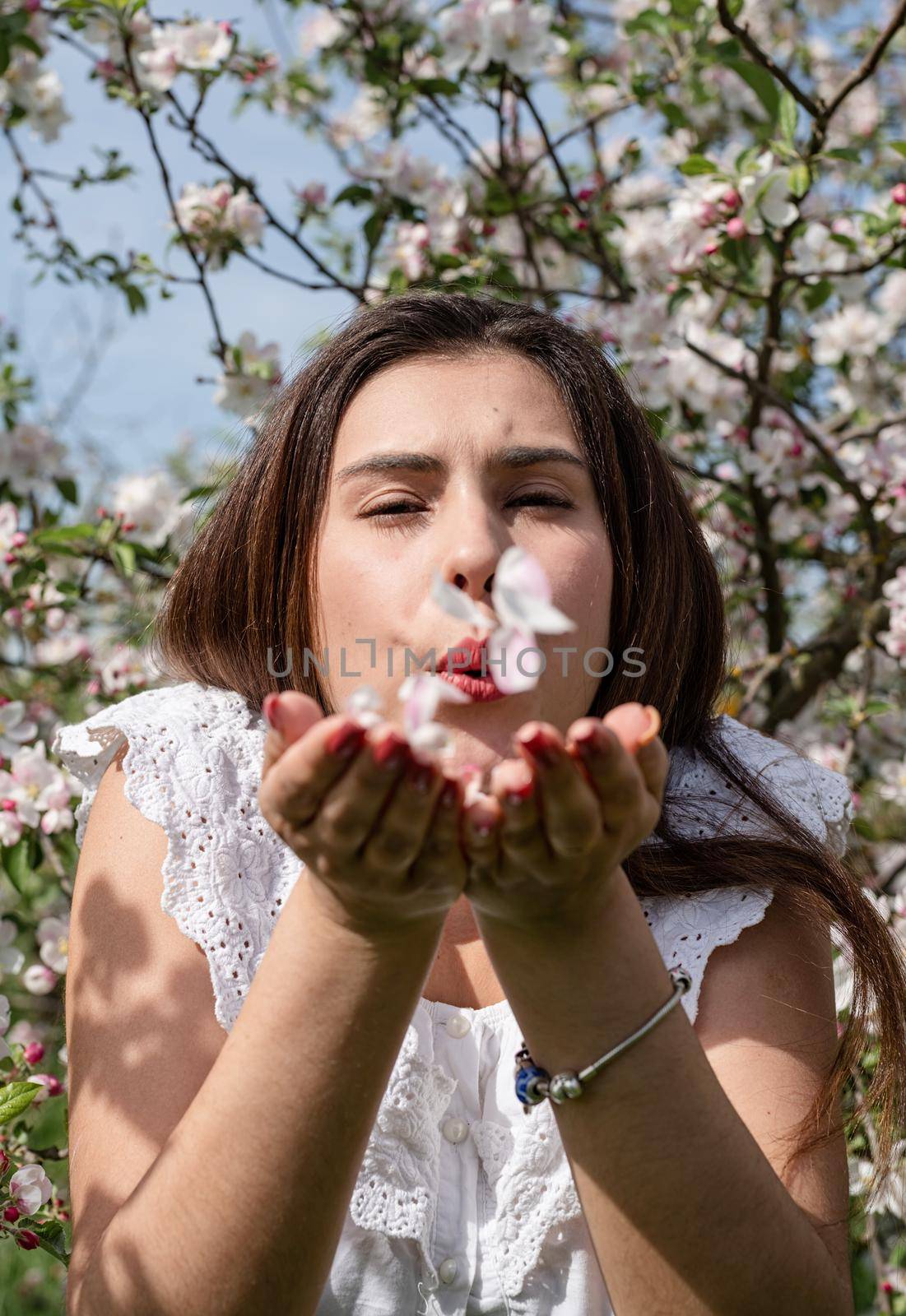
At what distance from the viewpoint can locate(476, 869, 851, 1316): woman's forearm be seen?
1.10m

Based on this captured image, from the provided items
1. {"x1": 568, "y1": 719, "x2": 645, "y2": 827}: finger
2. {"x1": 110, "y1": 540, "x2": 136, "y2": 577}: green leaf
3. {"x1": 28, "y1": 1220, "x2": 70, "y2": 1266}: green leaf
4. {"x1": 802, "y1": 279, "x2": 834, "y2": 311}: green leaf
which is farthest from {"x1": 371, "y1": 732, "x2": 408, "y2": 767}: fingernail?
{"x1": 802, "y1": 279, "x2": 834, "y2": 311}: green leaf

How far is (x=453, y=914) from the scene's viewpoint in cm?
175

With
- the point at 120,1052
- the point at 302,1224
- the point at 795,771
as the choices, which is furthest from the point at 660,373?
the point at 302,1224

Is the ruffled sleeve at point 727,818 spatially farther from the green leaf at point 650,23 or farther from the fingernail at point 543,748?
the green leaf at point 650,23

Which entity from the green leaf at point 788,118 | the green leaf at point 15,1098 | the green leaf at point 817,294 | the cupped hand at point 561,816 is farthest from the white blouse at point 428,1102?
the green leaf at point 817,294

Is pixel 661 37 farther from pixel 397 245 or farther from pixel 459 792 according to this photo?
pixel 459 792

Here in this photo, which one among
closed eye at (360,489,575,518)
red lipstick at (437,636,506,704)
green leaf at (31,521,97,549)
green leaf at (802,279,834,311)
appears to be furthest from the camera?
green leaf at (802,279,834,311)

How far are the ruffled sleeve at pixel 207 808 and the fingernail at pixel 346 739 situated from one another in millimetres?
676

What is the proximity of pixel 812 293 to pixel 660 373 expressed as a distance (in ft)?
1.27

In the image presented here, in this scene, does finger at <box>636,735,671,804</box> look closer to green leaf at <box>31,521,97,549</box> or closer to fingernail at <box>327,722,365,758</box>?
fingernail at <box>327,722,365,758</box>

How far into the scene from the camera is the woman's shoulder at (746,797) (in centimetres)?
178

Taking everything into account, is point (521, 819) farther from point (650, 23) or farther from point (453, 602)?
point (650, 23)

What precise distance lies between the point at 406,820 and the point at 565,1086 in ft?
1.15

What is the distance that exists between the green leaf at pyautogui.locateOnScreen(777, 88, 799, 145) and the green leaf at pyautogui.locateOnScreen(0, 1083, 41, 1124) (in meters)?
2.08
